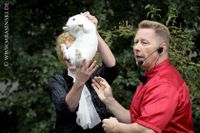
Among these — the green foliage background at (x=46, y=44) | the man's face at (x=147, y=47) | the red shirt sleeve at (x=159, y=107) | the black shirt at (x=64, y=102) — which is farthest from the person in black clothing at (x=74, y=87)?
the green foliage background at (x=46, y=44)

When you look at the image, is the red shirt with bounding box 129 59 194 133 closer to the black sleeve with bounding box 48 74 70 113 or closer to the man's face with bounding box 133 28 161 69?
the man's face with bounding box 133 28 161 69

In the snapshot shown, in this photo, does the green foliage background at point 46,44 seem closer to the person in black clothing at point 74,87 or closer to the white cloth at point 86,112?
the person in black clothing at point 74,87

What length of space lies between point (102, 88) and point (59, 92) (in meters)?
0.27

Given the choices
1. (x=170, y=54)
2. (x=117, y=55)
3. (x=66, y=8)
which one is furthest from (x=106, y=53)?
(x=66, y=8)

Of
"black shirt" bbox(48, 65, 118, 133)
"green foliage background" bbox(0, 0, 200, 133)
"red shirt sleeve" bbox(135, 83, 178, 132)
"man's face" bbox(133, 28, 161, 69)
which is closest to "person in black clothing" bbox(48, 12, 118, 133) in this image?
"black shirt" bbox(48, 65, 118, 133)

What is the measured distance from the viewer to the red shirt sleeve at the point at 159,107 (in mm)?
2885

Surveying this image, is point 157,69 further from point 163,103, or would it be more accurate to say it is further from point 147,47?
point 163,103

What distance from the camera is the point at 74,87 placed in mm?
3156

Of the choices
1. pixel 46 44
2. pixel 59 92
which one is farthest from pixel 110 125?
pixel 46 44

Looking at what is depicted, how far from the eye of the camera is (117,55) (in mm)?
5234

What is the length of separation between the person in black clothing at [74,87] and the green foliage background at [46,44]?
1.35 meters

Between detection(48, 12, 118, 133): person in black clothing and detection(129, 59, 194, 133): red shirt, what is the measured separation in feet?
1.12

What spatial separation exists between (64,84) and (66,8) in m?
2.23

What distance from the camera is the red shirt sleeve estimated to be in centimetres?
288
